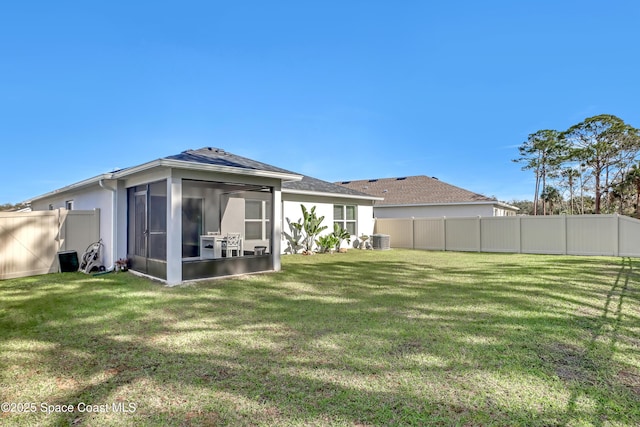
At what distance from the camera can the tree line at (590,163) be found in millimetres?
25750

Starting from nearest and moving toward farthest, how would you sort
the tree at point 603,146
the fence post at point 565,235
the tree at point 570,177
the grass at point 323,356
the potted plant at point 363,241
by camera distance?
the grass at point 323,356 → the fence post at point 565,235 → the potted plant at point 363,241 → the tree at point 603,146 → the tree at point 570,177

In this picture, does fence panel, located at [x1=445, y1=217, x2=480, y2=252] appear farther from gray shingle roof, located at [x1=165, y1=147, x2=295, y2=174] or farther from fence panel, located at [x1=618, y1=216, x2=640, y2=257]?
gray shingle roof, located at [x1=165, y1=147, x2=295, y2=174]

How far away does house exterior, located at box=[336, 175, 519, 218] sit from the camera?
65.7ft

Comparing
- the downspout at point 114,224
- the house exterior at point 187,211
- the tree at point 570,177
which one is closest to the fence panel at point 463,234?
the house exterior at point 187,211

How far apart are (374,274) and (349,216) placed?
826 cm

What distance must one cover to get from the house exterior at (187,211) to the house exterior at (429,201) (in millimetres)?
10131

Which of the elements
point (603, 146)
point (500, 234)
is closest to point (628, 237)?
point (500, 234)

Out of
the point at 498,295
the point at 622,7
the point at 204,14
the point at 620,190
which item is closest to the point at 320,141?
the point at 204,14

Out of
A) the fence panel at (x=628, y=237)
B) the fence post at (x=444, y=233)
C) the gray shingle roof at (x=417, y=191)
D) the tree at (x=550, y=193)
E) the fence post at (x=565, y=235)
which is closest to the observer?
the fence panel at (x=628, y=237)

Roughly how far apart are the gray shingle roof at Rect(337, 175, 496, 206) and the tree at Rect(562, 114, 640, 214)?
13.7 meters

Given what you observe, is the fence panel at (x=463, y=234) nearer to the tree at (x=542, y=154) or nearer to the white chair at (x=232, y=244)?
the white chair at (x=232, y=244)

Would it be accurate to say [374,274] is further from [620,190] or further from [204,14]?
[620,190]

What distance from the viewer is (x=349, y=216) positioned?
17.2 metres

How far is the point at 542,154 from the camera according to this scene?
32.7 metres
